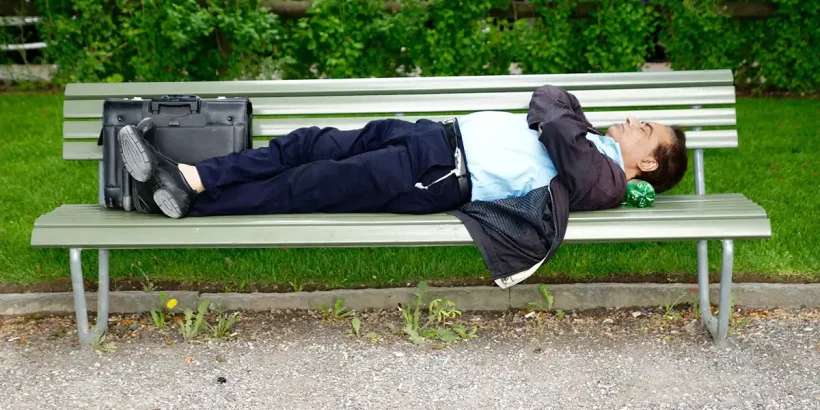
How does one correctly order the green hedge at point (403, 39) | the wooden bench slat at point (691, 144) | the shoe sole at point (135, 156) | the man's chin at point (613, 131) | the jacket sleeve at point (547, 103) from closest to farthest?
the shoe sole at point (135, 156)
the jacket sleeve at point (547, 103)
the man's chin at point (613, 131)
the wooden bench slat at point (691, 144)
the green hedge at point (403, 39)

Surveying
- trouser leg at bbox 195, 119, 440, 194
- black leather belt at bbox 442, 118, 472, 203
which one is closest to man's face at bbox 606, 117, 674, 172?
black leather belt at bbox 442, 118, 472, 203

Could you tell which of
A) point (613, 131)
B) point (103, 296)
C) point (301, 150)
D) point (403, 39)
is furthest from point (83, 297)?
point (403, 39)

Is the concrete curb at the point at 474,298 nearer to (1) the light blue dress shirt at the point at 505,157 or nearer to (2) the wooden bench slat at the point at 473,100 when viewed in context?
(1) the light blue dress shirt at the point at 505,157

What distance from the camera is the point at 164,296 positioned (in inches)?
154

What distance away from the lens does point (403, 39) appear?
667cm

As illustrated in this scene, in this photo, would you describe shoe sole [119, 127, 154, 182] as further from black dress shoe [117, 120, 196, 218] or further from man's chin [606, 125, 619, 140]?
man's chin [606, 125, 619, 140]

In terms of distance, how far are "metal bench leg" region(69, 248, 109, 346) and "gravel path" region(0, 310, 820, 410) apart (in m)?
0.09

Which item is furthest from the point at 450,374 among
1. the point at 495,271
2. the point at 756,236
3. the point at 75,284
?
the point at 75,284

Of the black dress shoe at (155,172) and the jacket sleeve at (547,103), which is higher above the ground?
the jacket sleeve at (547,103)

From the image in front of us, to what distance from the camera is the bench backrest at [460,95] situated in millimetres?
4160

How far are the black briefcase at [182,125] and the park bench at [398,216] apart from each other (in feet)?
0.94

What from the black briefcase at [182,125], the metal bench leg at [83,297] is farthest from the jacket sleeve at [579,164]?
the metal bench leg at [83,297]

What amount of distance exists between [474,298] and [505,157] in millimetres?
701

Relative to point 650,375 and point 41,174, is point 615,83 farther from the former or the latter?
point 41,174
